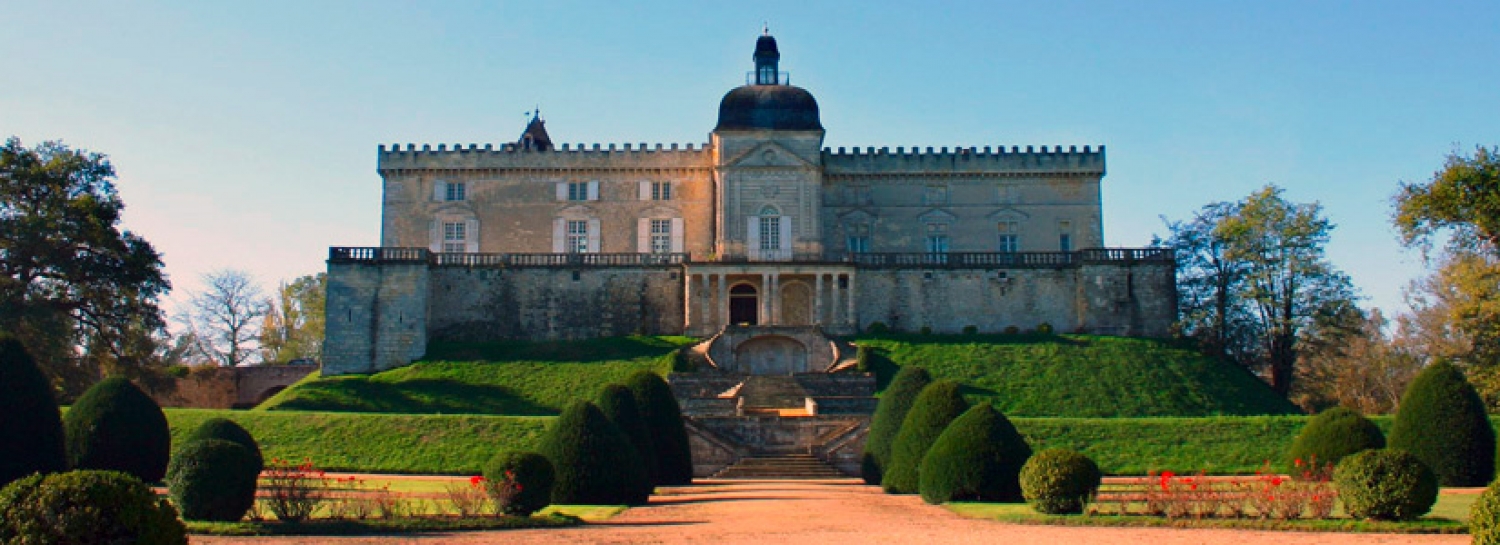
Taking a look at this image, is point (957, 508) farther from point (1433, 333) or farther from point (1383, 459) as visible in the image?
point (1433, 333)

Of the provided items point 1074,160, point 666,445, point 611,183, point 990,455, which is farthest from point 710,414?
point 1074,160

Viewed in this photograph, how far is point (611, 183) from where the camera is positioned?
2238 inches

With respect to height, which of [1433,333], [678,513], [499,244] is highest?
[499,244]

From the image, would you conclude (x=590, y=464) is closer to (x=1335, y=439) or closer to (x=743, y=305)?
(x=1335, y=439)

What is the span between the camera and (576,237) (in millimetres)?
56594

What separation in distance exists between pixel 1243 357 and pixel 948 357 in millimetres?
11221

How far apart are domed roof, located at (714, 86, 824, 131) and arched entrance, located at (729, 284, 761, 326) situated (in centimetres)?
633

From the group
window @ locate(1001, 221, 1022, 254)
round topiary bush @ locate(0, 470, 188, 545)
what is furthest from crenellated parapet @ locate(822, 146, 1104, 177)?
round topiary bush @ locate(0, 470, 188, 545)

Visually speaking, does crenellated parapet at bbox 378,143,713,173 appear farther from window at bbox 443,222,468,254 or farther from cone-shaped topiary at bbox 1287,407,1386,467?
cone-shaped topiary at bbox 1287,407,1386,467

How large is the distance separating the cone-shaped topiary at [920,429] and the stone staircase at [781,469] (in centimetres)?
655

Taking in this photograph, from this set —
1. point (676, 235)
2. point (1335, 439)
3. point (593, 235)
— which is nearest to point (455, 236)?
point (593, 235)

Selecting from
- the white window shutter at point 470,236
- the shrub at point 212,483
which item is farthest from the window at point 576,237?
the shrub at point 212,483

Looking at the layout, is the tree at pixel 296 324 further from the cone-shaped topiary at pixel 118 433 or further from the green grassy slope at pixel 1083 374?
the cone-shaped topiary at pixel 118 433

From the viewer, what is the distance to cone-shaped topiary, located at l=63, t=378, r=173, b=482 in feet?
78.9
